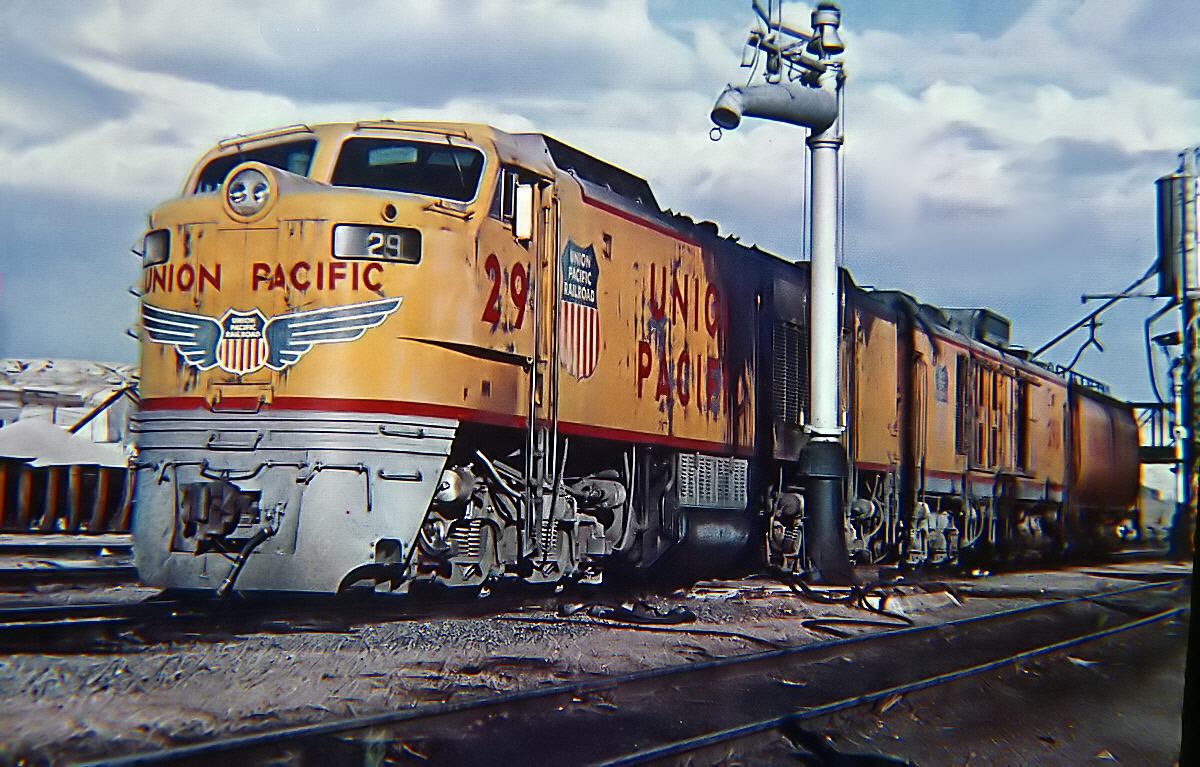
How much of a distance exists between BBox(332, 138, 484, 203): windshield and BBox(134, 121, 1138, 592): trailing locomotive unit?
0.02 m

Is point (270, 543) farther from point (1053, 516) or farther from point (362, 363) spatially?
point (1053, 516)

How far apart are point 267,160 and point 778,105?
5833 mm

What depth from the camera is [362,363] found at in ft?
27.8

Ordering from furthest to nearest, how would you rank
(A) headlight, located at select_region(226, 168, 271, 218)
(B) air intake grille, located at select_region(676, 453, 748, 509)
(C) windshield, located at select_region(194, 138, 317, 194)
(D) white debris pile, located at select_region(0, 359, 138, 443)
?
(D) white debris pile, located at select_region(0, 359, 138, 443) < (B) air intake grille, located at select_region(676, 453, 748, 509) < (C) windshield, located at select_region(194, 138, 317, 194) < (A) headlight, located at select_region(226, 168, 271, 218)

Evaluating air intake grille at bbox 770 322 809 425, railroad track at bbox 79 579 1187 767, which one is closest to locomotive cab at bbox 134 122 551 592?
railroad track at bbox 79 579 1187 767

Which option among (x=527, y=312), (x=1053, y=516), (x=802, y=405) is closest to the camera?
(x=527, y=312)

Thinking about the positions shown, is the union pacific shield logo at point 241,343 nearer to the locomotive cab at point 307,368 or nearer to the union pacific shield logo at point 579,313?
the locomotive cab at point 307,368

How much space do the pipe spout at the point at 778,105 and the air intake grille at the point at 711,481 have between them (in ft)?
11.7

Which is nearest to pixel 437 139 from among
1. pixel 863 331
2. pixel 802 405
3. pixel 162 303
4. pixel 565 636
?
pixel 162 303

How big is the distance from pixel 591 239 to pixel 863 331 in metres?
6.54

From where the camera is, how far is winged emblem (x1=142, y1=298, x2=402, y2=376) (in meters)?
8.49

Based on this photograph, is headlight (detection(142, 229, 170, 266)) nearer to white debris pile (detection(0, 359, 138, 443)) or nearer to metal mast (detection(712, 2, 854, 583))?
metal mast (detection(712, 2, 854, 583))

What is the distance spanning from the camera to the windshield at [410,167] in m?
9.13

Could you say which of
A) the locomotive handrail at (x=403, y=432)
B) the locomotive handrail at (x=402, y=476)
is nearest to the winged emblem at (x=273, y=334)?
the locomotive handrail at (x=403, y=432)
